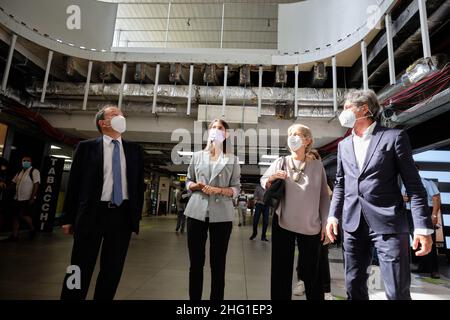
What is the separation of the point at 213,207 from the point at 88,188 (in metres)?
0.75

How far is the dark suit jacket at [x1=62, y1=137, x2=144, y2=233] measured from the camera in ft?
4.88

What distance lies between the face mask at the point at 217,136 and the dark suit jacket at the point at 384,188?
2.73 feet

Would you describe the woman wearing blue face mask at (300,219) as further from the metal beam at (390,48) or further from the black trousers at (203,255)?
the metal beam at (390,48)

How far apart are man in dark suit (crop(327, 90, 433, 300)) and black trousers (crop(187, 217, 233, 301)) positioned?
644 mm

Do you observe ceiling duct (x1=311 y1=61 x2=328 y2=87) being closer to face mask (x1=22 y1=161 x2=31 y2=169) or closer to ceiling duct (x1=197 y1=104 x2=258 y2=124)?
ceiling duct (x1=197 y1=104 x2=258 y2=124)

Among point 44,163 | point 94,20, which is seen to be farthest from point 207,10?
point 44,163

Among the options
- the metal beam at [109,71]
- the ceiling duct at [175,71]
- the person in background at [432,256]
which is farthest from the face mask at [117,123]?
the person in background at [432,256]

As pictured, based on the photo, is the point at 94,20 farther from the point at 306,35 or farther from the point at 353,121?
the point at 353,121

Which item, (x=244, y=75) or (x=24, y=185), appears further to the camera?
(x=24, y=185)

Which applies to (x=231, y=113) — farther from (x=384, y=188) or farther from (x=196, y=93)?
(x=384, y=188)

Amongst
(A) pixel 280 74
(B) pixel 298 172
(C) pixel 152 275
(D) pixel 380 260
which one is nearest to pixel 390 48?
(A) pixel 280 74

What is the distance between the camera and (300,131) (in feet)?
5.65

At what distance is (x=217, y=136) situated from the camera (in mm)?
1836
